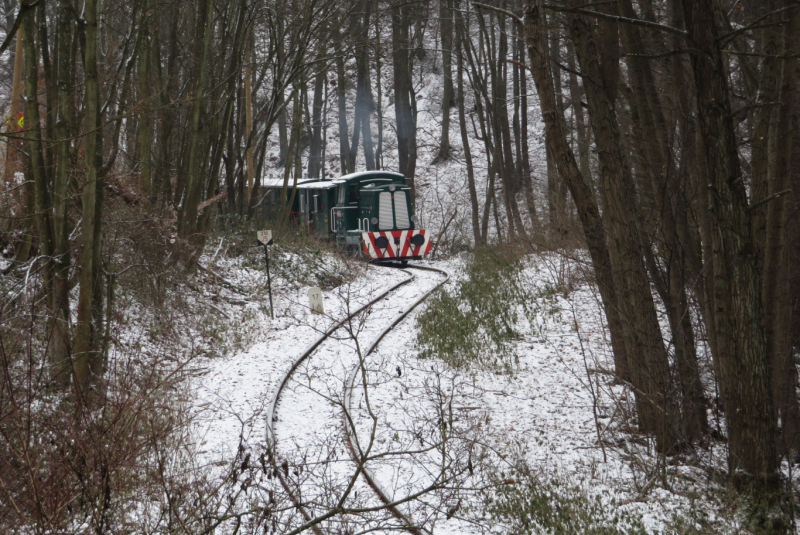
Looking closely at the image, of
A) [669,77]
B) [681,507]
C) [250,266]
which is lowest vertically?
[681,507]

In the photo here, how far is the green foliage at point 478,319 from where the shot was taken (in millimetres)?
9250

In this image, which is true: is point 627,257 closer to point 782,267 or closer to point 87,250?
point 782,267

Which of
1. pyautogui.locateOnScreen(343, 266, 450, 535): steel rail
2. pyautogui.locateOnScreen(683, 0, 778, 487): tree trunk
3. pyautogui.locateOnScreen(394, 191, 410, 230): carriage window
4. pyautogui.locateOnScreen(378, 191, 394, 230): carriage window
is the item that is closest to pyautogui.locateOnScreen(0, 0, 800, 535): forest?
pyautogui.locateOnScreen(683, 0, 778, 487): tree trunk

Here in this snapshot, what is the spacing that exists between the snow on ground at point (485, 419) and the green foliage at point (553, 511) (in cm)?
7

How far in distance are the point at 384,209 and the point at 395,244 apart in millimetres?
1159

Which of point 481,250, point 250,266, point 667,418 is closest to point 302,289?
point 250,266

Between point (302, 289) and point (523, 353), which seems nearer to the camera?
point (523, 353)

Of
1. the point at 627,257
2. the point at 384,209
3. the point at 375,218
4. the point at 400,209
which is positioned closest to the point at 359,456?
the point at 627,257

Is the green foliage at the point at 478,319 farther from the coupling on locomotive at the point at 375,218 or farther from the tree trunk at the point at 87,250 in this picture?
the coupling on locomotive at the point at 375,218

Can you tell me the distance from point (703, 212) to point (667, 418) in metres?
1.87

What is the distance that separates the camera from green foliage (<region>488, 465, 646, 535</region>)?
4422 mm

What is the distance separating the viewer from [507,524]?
15.1 feet

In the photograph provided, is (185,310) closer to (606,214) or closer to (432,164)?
(606,214)

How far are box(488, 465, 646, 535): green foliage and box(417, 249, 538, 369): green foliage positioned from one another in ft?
11.5
